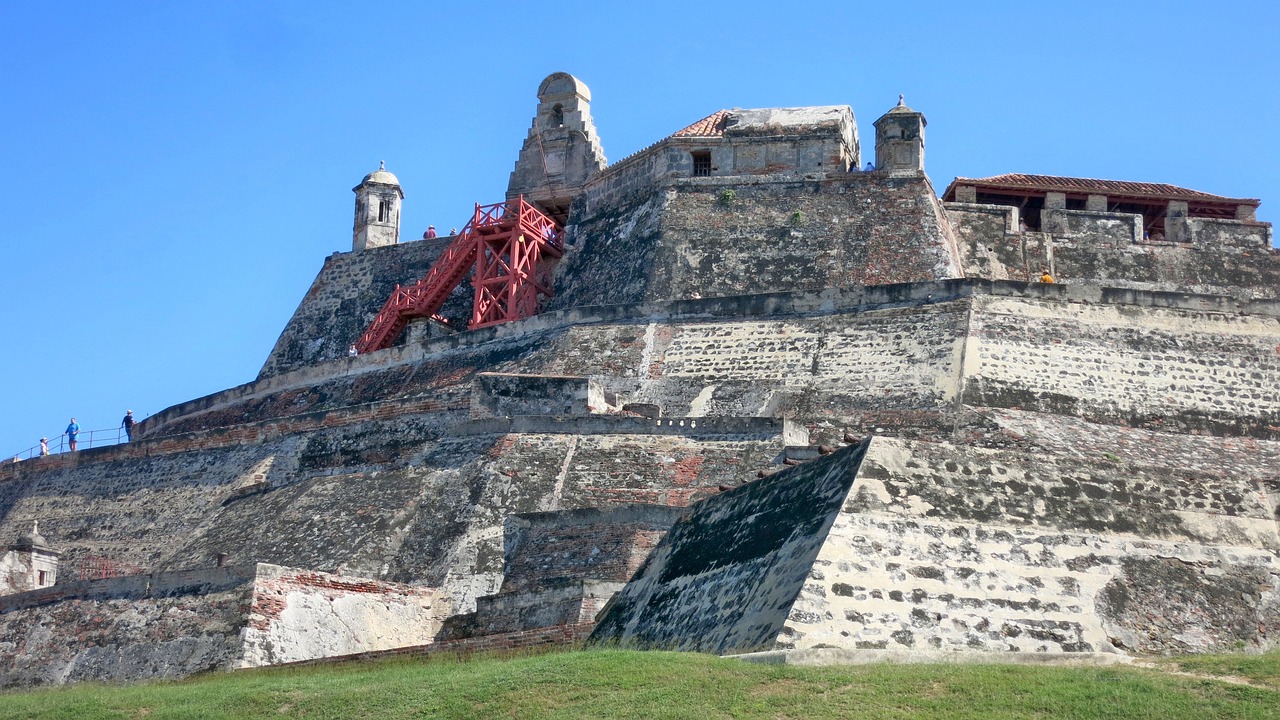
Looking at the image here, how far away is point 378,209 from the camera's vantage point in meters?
45.3

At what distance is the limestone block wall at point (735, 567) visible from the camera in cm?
1498

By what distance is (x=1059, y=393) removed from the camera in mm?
28531

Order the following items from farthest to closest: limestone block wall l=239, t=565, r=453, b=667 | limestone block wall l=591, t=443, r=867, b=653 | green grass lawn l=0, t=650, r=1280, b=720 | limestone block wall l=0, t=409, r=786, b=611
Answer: limestone block wall l=0, t=409, r=786, b=611, limestone block wall l=239, t=565, r=453, b=667, limestone block wall l=591, t=443, r=867, b=653, green grass lawn l=0, t=650, r=1280, b=720

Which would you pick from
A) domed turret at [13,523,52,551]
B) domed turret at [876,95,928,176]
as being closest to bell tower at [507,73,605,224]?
domed turret at [876,95,928,176]

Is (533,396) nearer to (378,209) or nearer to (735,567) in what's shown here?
(735,567)

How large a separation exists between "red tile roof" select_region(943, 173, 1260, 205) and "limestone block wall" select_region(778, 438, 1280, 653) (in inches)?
1008

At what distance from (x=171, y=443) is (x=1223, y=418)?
63.0 feet

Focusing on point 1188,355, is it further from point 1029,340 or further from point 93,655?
point 93,655

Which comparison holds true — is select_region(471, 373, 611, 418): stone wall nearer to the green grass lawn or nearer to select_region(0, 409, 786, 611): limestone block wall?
select_region(0, 409, 786, 611): limestone block wall

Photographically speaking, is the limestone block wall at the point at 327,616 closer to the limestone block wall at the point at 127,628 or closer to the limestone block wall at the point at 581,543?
the limestone block wall at the point at 127,628

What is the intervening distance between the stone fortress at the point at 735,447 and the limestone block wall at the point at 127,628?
50 millimetres

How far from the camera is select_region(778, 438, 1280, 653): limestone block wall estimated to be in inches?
570

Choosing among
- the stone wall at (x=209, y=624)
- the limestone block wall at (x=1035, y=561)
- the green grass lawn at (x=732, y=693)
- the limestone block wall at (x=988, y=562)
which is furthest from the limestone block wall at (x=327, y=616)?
the limestone block wall at (x=1035, y=561)

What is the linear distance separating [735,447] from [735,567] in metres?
9.89
